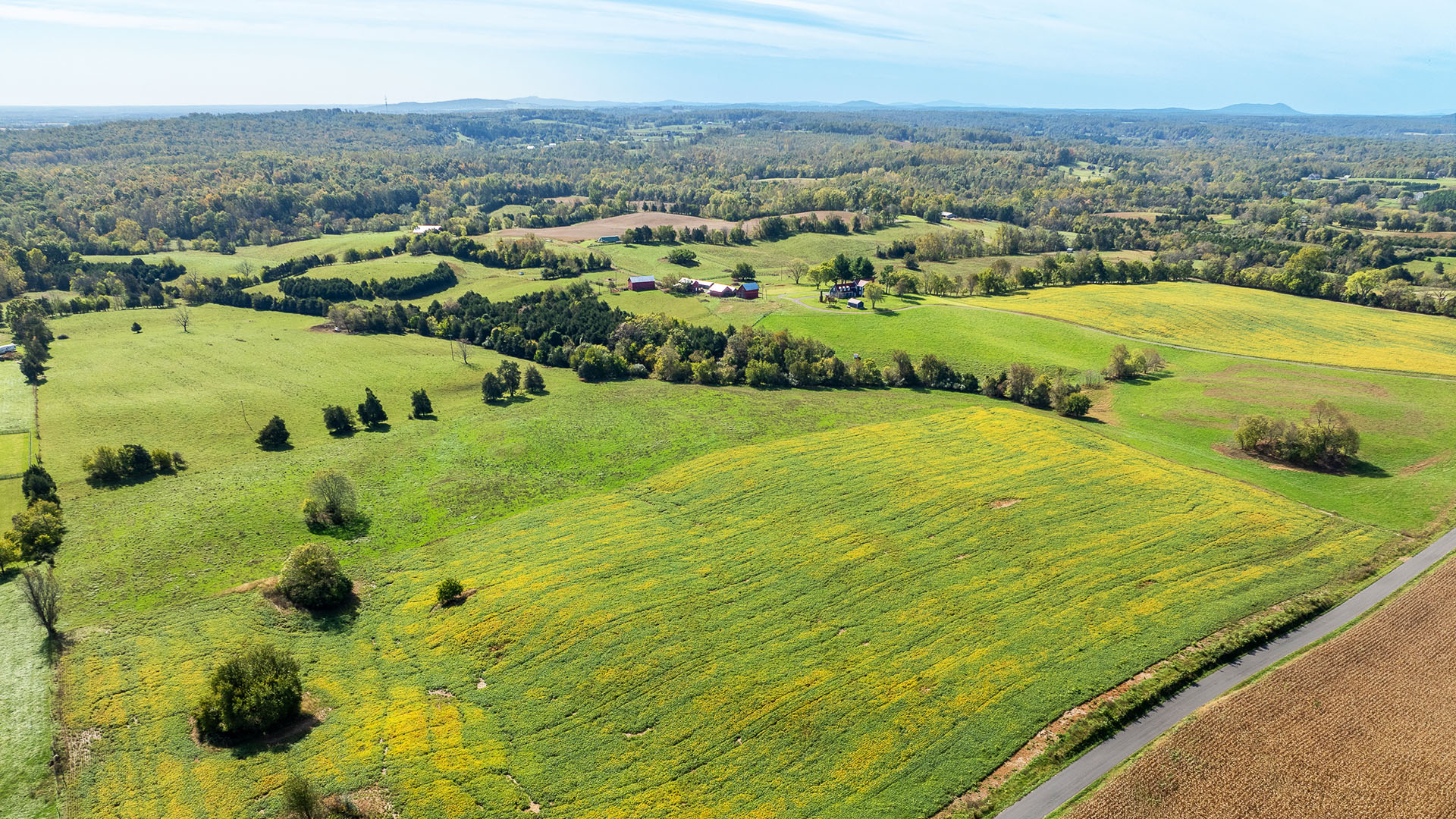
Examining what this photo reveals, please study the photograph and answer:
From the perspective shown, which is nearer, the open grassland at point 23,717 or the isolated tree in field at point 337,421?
the open grassland at point 23,717

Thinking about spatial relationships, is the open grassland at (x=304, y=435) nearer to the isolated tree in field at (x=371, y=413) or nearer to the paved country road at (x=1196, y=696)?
the isolated tree in field at (x=371, y=413)

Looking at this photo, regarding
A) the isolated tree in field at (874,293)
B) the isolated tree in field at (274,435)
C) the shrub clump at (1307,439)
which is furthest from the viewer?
the isolated tree in field at (874,293)

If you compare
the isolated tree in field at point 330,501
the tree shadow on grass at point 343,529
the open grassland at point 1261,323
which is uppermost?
the open grassland at point 1261,323

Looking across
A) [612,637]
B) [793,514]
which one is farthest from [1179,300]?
[612,637]

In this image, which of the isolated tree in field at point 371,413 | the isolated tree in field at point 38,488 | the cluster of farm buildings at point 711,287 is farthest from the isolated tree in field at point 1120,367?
the isolated tree in field at point 38,488

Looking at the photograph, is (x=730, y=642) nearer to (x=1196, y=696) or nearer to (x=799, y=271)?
(x=1196, y=696)
